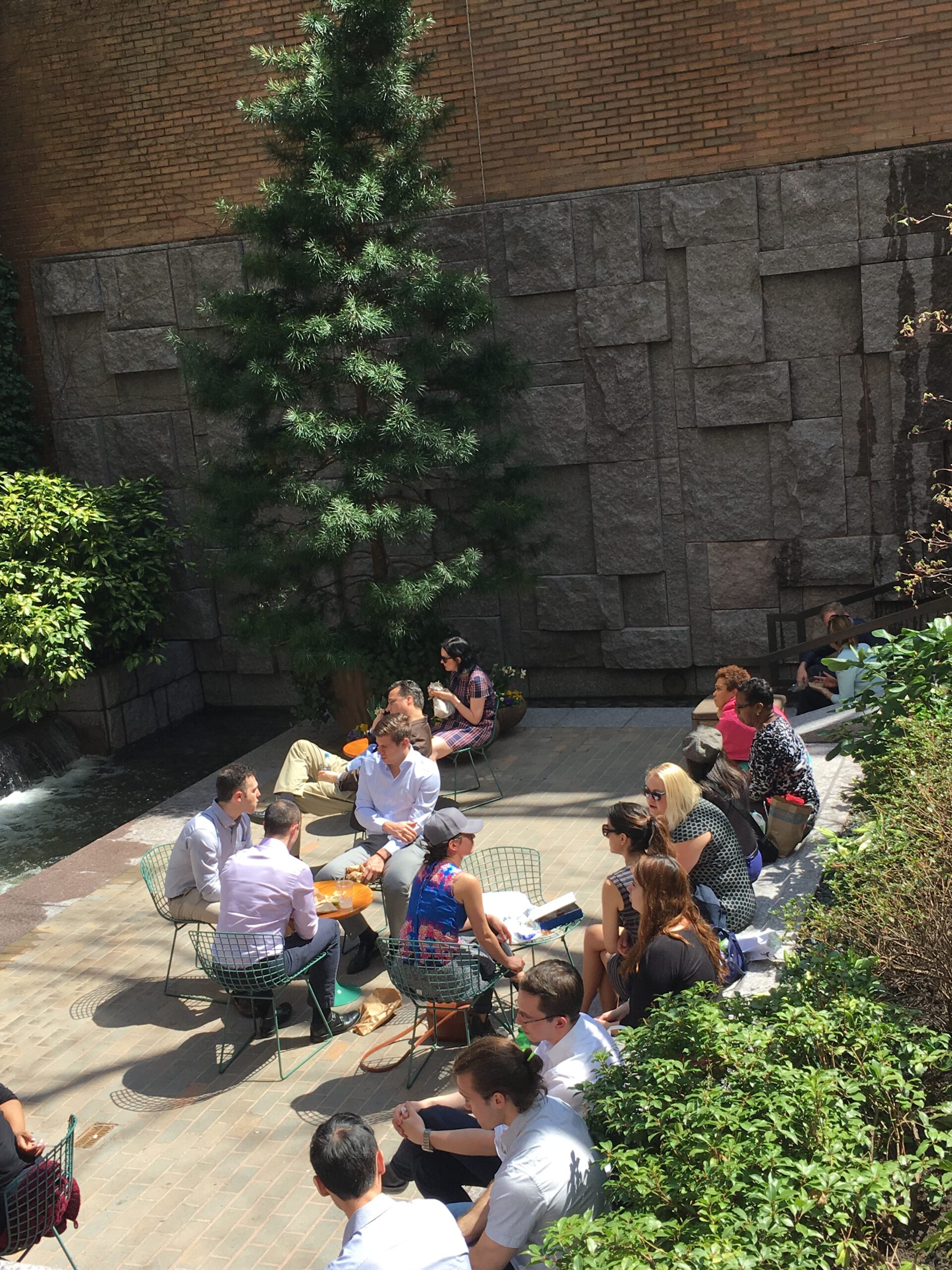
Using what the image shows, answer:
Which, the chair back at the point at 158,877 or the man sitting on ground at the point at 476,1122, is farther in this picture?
the chair back at the point at 158,877

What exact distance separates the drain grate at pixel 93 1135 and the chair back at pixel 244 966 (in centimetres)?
81

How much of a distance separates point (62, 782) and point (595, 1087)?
8.79m

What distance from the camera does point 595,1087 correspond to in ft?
12.9

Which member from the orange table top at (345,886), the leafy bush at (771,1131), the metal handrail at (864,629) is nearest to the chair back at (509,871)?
the orange table top at (345,886)

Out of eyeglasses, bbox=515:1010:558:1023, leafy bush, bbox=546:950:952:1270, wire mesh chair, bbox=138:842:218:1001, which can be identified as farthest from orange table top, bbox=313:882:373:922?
leafy bush, bbox=546:950:952:1270

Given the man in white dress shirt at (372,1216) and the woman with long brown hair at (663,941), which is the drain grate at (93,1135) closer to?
the man in white dress shirt at (372,1216)

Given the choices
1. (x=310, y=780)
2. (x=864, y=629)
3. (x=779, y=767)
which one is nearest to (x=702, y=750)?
(x=779, y=767)

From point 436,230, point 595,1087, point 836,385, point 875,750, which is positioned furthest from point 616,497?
point 595,1087

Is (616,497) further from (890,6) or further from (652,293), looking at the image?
(890,6)

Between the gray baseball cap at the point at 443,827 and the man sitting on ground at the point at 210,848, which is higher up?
the gray baseball cap at the point at 443,827

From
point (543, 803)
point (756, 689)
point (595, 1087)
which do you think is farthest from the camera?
point (543, 803)

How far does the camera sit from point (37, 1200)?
4.34 meters

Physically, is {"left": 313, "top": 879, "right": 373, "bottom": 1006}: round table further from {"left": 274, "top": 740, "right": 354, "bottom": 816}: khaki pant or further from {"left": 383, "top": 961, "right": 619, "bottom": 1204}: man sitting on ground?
{"left": 383, "top": 961, "right": 619, "bottom": 1204}: man sitting on ground

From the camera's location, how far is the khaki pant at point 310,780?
8.80 m
